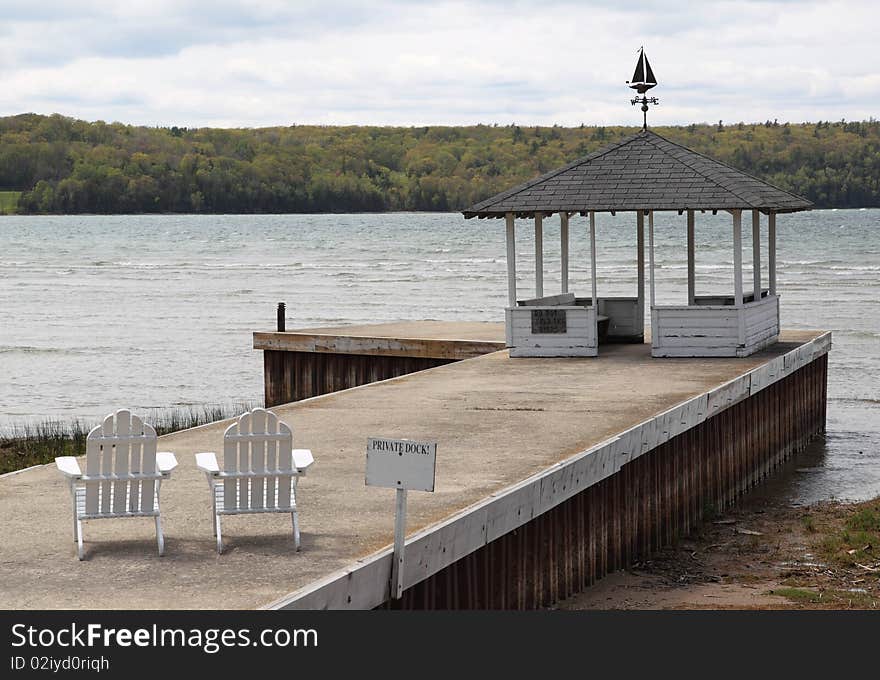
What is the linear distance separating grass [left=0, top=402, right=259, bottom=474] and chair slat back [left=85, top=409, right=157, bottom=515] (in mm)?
8791

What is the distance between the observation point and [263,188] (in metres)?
160

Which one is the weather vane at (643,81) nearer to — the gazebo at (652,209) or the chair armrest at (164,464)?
the gazebo at (652,209)

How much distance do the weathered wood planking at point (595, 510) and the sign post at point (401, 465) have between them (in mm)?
468

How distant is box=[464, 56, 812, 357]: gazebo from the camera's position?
17.7 meters

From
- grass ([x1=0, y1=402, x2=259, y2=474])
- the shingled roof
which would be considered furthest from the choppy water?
the shingled roof

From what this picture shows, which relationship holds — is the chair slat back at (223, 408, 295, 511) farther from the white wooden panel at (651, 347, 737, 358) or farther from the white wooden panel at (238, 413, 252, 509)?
the white wooden panel at (651, 347, 737, 358)

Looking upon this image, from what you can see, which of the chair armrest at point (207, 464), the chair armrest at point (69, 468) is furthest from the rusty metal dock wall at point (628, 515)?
the chair armrest at point (69, 468)

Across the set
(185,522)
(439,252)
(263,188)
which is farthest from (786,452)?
(263,188)

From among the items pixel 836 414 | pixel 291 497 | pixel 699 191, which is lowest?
pixel 836 414

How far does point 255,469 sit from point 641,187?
1047 centimetres

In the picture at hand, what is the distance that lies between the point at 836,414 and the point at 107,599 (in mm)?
17586

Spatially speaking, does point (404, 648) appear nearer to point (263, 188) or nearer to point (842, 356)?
point (842, 356)

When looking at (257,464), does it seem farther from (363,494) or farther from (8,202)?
(8,202)

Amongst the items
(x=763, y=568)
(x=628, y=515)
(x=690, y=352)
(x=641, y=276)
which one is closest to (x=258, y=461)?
(x=628, y=515)
